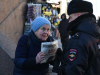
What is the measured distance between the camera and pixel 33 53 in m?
2.15

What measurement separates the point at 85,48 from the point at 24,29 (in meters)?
6.29

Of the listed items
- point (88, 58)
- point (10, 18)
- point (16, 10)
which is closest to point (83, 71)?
point (88, 58)

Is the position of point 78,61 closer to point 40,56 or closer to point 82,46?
point 82,46

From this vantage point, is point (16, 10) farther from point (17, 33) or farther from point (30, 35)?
point (30, 35)

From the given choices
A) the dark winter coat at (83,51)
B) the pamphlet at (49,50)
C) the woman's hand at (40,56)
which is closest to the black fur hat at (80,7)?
the dark winter coat at (83,51)

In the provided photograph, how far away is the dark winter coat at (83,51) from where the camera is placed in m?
1.46

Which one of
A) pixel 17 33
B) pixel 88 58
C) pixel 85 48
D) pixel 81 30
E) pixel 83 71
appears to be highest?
pixel 81 30

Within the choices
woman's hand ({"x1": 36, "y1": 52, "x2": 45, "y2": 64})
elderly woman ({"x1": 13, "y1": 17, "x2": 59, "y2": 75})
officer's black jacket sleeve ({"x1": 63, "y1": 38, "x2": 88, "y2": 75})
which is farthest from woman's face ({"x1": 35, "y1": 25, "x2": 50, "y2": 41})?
officer's black jacket sleeve ({"x1": 63, "y1": 38, "x2": 88, "y2": 75})

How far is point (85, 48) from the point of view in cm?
148

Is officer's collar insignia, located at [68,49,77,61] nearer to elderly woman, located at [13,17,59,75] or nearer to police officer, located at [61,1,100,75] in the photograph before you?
police officer, located at [61,1,100,75]

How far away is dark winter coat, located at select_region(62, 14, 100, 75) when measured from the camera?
1.46 m

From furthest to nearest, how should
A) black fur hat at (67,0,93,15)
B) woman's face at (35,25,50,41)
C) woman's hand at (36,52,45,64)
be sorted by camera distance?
1. woman's face at (35,25,50,41)
2. woman's hand at (36,52,45,64)
3. black fur hat at (67,0,93,15)

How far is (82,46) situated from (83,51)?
0.16 feet

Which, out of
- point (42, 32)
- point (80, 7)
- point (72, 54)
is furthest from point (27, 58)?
point (80, 7)
